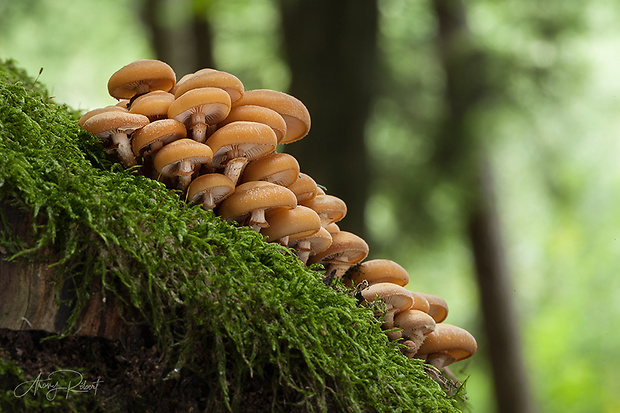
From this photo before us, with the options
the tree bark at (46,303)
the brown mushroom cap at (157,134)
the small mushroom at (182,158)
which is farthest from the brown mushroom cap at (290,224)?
the tree bark at (46,303)

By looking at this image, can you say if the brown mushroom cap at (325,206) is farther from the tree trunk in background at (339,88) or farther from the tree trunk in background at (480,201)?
the tree trunk in background at (480,201)

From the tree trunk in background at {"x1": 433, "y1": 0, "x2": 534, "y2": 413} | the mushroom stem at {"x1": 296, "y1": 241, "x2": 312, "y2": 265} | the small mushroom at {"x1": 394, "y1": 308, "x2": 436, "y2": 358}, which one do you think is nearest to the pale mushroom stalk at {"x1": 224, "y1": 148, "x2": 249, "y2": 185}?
the mushroom stem at {"x1": 296, "y1": 241, "x2": 312, "y2": 265}

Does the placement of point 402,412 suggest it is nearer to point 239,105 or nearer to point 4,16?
point 239,105

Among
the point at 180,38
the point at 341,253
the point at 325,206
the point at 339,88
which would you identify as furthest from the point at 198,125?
the point at 180,38

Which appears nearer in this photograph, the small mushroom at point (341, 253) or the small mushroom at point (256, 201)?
the small mushroom at point (256, 201)

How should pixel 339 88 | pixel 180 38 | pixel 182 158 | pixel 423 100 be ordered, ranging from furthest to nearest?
pixel 180 38 < pixel 423 100 < pixel 339 88 < pixel 182 158

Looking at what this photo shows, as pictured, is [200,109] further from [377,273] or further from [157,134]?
[377,273]
